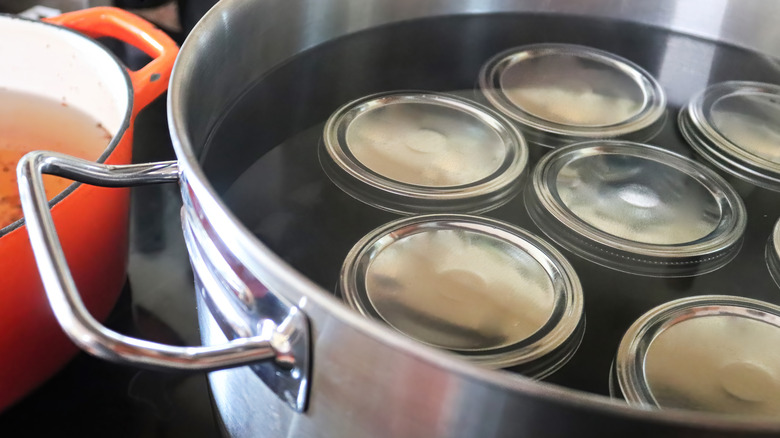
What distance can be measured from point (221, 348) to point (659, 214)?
32cm

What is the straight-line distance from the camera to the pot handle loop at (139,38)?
1.77ft

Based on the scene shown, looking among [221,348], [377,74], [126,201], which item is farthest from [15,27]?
[221,348]

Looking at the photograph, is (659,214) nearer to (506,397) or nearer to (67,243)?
(506,397)

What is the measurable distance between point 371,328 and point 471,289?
172 millimetres

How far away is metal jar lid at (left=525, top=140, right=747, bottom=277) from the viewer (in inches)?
17.9

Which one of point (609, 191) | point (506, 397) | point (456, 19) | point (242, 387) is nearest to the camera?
point (506, 397)

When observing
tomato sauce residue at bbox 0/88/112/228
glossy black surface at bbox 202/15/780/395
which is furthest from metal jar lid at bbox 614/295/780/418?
tomato sauce residue at bbox 0/88/112/228

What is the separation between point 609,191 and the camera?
19.7 inches

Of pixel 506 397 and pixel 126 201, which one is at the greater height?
pixel 506 397

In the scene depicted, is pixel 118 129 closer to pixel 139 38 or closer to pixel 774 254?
pixel 139 38

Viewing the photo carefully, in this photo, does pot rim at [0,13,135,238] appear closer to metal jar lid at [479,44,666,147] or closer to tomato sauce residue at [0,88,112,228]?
tomato sauce residue at [0,88,112,228]

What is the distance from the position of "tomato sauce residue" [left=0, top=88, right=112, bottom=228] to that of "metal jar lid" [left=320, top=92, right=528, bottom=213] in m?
0.24

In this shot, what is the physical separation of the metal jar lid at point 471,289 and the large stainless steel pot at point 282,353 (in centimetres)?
5

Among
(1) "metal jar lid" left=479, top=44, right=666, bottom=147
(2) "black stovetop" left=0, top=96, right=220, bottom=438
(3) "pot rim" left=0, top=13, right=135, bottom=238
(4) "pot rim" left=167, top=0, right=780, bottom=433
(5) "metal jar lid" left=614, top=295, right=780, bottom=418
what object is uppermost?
(4) "pot rim" left=167, top=0, right=780, bottom=433
